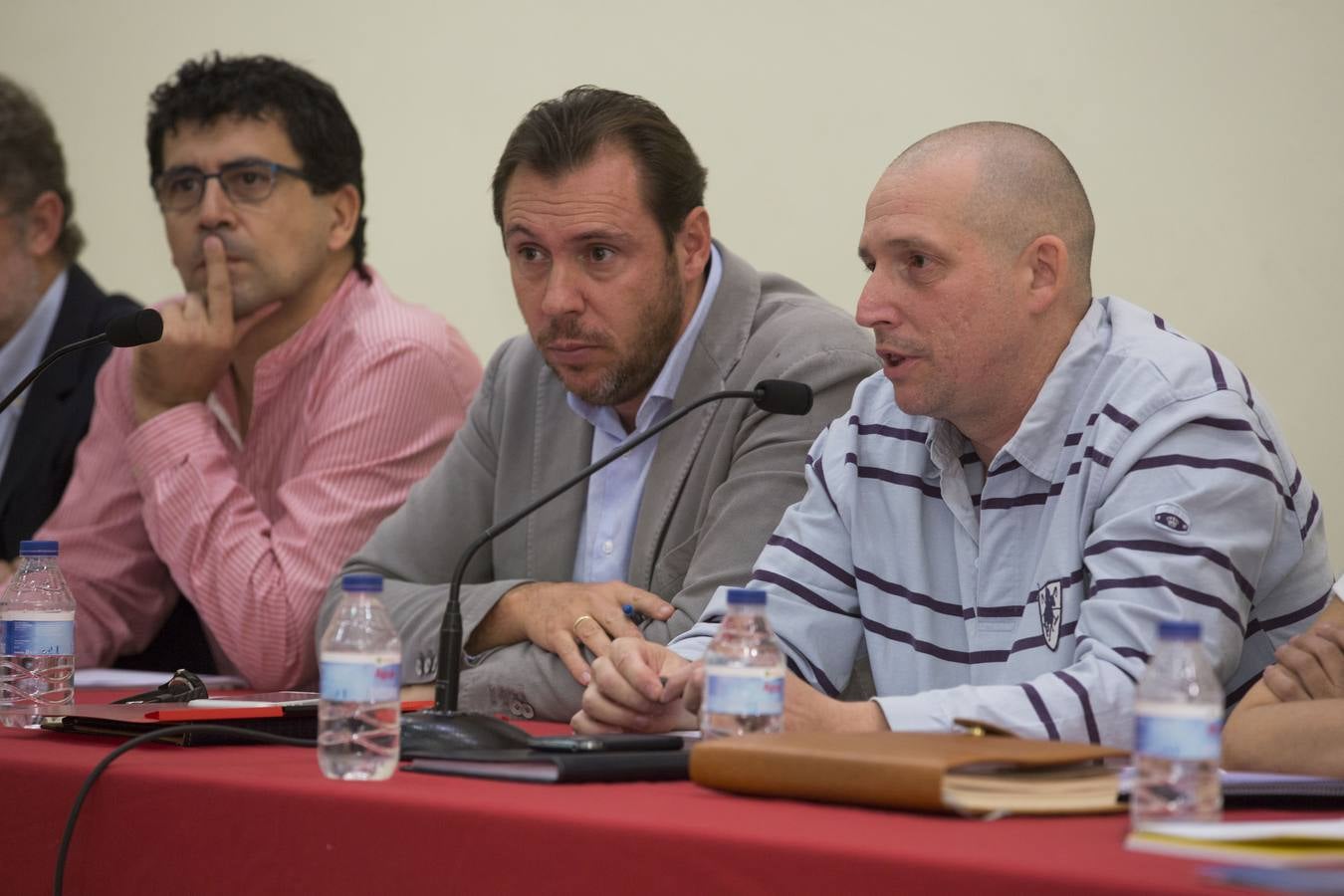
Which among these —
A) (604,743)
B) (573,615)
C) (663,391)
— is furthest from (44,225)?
(604,743)

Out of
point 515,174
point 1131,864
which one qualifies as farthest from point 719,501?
point 1131,864

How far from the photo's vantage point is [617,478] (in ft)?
8.43

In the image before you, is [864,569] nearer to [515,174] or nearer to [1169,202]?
[515,174]

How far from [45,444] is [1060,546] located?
242cm

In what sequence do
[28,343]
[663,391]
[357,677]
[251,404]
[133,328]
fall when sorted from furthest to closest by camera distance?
[28,343]
[251,404]
[663,391]
[133,328]
[357,677]

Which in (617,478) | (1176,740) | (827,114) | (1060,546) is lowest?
(1176,740)

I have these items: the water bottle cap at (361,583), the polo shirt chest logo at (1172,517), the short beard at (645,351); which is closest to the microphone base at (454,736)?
the water bottle cap at (361,583)

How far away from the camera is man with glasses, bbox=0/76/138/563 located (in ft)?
11.0

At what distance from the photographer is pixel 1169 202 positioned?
9.06 feet

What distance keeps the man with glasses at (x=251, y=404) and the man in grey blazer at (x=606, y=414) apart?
0.26 meters

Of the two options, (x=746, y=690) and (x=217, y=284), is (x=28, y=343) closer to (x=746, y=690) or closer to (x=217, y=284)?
(x=217, y=284)

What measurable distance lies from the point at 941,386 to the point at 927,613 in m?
0.29

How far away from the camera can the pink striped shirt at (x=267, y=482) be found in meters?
2.79

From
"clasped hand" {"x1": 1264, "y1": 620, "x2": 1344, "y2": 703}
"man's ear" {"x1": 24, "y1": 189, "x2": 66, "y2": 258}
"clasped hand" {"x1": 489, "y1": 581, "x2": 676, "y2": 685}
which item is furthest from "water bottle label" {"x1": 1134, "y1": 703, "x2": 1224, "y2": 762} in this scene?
"man's ear" {"x1": 24, "y1": 189, "x2": 66, "y2": 258}
